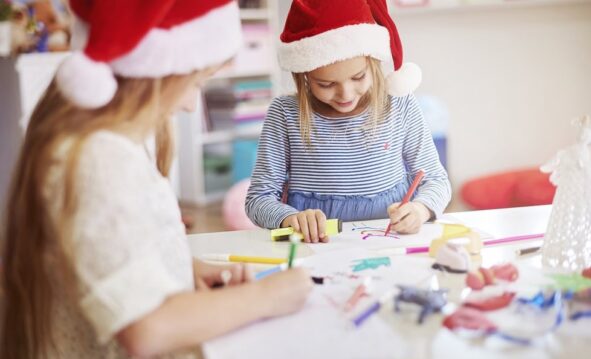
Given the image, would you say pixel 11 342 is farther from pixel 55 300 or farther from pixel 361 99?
pixel 361 99

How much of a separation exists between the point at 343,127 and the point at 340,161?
73 millimetres

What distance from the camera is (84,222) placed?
0.78 metres

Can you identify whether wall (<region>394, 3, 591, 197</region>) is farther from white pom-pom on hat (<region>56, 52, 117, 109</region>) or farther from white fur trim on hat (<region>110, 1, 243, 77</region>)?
white pom-pom on hat (<region>56, 52, 117, 109</region>)

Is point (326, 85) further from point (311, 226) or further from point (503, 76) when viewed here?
point (503, 76)

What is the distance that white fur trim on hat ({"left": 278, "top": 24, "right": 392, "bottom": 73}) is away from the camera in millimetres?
1402

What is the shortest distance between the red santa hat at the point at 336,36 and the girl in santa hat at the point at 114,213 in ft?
1.58

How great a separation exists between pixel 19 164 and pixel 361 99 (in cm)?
83

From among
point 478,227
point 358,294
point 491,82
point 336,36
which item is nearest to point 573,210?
point 478,227

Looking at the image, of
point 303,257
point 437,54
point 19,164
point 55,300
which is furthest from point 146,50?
point 437,54

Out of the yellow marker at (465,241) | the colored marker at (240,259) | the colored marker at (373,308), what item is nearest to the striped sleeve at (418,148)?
the yellow marker at (465,241)

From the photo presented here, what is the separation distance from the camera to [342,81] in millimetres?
1423

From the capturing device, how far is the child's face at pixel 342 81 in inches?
56.1

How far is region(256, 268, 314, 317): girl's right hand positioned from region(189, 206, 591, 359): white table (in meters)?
0.11

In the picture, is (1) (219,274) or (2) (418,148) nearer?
(1) (219,274)
